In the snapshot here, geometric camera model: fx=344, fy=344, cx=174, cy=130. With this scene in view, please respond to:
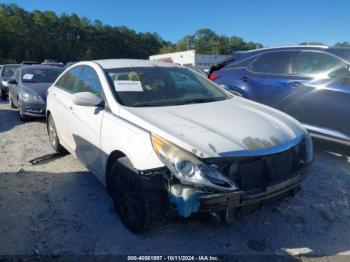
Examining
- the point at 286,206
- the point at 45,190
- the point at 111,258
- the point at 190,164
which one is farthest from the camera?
the point at 45,190

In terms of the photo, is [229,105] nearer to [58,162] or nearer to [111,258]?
[111,258]

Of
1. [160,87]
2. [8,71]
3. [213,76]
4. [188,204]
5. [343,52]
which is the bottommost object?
[188,204]

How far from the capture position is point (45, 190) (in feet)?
13.8

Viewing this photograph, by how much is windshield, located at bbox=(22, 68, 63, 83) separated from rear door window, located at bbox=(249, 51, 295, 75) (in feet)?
18.9

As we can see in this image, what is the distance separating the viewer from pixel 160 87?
3.97 metres

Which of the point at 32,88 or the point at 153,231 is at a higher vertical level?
the point at 32,88

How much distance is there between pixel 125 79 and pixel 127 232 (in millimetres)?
1687

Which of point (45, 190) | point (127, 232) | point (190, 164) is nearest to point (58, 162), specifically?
point (45, 190)

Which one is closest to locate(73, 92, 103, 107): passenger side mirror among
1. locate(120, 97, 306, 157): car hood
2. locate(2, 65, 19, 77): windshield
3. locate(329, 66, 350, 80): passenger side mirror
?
locate(120, 97, 306, 157): car hood

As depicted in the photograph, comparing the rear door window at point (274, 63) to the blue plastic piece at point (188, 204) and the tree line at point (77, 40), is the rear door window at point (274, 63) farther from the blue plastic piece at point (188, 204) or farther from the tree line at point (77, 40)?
the tree line at point (77, 40)

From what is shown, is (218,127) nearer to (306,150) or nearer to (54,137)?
(306,150)

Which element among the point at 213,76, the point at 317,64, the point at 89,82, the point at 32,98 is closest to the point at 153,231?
the point at 89,82

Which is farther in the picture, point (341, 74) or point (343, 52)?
point (343, 52)

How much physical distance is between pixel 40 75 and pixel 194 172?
27.2ft
